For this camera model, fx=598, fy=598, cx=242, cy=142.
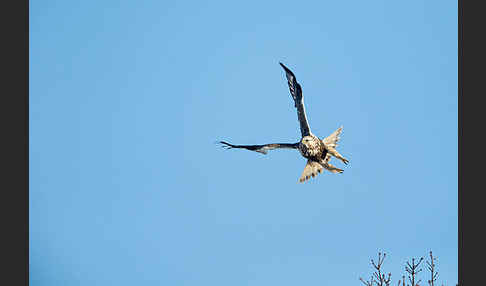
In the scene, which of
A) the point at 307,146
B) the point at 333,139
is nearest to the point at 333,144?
the point at 333,139

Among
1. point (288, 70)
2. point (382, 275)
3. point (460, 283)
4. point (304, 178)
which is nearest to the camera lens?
point (460, 283)

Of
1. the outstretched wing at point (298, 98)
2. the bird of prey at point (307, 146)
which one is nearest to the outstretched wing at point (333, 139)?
the bird of prey at point (307, 146)

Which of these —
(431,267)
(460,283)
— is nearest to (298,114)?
(460,283)

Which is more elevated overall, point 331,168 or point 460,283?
point 331,168

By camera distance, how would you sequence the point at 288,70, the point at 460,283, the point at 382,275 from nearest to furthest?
the point at 460,283 < the point at 288,70 < the point at 382,275

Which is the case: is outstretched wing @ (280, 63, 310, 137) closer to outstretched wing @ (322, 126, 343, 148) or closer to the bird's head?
the bird's head

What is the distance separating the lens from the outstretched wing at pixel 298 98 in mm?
14852

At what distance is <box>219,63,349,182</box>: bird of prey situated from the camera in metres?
15.0

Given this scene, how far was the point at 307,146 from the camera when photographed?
49.8 ft

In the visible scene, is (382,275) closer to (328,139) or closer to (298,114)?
(328,139)

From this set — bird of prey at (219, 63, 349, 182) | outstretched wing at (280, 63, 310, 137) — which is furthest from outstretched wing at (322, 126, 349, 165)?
outstretched wing at (280, 63, 310, 137)

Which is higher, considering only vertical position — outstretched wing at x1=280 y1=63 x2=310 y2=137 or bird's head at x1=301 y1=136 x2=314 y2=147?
outstretched wing at x1=280 y1=63 x2=310 y2=137

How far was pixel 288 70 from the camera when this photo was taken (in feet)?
49.0

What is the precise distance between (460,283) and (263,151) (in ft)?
20.5
